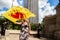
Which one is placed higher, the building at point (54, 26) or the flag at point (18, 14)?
the flag at point (18, 14)

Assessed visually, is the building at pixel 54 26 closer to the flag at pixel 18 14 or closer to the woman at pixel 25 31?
the flag at pixel 18 14

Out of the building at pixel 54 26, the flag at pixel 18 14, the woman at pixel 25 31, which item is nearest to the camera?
the woman at pixel 25 31

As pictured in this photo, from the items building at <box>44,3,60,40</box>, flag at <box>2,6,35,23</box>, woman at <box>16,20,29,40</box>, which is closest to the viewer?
woman at <box>16,20,29,40</box>

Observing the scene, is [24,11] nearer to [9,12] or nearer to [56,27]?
[9,12]

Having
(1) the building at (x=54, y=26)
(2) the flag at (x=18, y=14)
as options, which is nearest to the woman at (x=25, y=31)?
(2) the flag at (x=18, y=14)

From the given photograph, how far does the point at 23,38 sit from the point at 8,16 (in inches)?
46.5

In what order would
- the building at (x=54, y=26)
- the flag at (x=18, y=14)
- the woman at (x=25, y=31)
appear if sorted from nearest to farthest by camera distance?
the woman at (x=25, y=31) → the flag at (x=18, y=14) → the building at (x=54, y=26)

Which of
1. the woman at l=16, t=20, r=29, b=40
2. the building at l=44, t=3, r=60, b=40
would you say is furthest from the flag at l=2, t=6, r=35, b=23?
the building at l=44, t=3, r=60, b=40

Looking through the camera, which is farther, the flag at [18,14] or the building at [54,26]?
the building at [54,26]

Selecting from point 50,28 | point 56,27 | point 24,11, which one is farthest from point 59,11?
point 24,11

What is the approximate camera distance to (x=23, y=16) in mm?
11234

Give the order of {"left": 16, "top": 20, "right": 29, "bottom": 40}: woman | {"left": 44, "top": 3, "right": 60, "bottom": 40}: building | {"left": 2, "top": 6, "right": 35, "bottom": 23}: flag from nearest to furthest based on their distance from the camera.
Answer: {"left": 16, "top": 20, "right": 29, "bottom": 40}: woman < {"left": 2, "top": 6, "right": 35, "bottom": 23}: flag < {"left": 44, "top": 3, "right": 60, "bottom": 40}: building

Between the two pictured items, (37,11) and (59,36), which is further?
(37,11)

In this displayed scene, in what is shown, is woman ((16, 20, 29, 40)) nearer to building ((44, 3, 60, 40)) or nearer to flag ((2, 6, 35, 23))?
flag ((2, 6, 35, 23))
